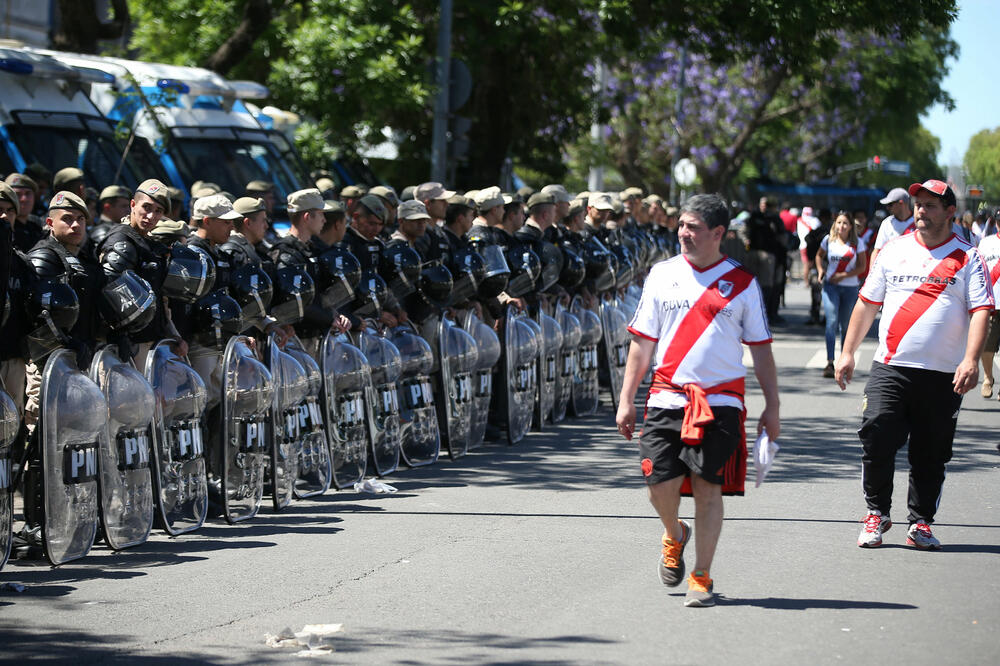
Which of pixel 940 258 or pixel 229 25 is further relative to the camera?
pixel 229 25

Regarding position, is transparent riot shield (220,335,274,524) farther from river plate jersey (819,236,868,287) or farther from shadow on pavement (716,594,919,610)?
river plate jersey (819,236,868,287)

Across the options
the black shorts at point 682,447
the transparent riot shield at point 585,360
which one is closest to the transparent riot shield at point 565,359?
the transparent riot shield at point 585,360

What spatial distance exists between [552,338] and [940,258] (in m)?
4.87

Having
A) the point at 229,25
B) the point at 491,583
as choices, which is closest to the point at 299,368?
the point at 491,583

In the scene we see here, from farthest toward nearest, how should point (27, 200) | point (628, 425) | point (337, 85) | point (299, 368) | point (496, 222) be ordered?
point (337, 85), point (496, 222), point (27, 200), point (299, 368), point (628, 425)

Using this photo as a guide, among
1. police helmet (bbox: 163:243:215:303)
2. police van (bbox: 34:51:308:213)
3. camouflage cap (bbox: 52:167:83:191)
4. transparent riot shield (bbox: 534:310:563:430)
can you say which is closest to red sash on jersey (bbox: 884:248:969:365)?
police helmet (bbox: 163:243:215:303)

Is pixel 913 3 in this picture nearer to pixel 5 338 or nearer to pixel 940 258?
pixel 940 258

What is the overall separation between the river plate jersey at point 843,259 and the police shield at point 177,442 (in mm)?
9090

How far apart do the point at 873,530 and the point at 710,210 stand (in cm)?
226

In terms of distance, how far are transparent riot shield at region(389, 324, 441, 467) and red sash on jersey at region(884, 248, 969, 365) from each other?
3615 millimetres

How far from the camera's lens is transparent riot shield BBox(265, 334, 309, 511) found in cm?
881

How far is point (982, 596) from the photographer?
22.3 ft

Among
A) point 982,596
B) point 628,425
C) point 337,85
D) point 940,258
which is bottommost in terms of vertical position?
point 982,596

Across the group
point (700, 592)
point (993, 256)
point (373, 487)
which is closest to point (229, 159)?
point (993, 256)
